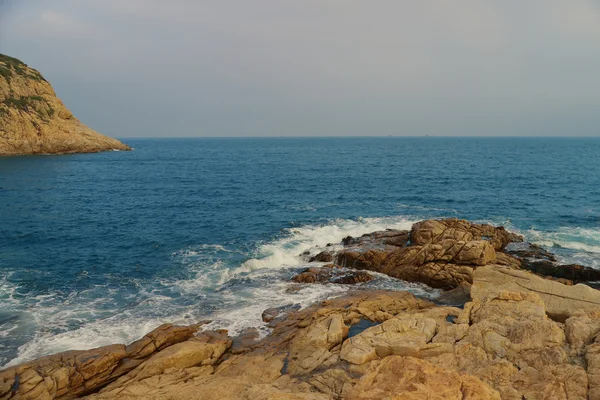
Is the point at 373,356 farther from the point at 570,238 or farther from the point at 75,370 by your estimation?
the point at 570,238

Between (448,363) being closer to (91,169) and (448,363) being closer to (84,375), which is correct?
(84,375)

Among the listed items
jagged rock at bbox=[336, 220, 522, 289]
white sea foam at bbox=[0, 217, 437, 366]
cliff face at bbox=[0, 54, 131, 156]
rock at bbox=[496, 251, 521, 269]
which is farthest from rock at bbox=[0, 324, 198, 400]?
cliff face at bbox=[0, 54, 131, 156]

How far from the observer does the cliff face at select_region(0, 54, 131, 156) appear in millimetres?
113312

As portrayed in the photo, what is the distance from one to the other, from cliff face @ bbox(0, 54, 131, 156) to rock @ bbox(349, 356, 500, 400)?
13421cm

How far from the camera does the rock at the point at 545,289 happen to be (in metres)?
21.3

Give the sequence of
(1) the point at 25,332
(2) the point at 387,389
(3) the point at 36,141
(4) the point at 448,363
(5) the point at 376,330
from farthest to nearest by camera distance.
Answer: (3) the point at 36,141 → (1) the point at 25,332 → (5) the point at 376,330 → (4) the point at 448,363 → (2) the point at 387,389

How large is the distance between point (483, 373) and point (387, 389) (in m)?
6.05

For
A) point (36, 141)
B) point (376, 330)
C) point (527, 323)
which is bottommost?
point (376, 330)

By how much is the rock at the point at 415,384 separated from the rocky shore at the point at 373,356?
35 millimetres

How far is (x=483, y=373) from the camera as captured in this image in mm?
14852

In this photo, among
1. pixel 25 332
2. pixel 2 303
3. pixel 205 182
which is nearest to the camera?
pixel 25 332

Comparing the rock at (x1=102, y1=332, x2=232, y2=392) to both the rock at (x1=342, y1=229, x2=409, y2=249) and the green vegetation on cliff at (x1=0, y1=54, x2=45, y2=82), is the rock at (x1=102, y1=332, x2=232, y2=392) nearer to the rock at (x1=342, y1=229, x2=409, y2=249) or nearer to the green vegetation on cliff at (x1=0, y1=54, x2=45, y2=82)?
the rock at (x1=342, y1=229, x2=409, y2=249)

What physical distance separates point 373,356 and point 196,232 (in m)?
32.1

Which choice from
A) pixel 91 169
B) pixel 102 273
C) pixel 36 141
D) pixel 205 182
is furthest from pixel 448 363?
pixel 36 141
